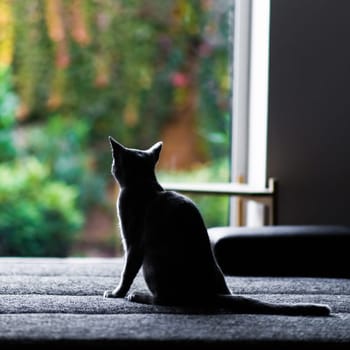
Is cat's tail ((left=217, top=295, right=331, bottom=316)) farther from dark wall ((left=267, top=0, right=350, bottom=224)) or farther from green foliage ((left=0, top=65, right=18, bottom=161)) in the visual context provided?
green foliage ((left=0, top=65, right=18, bottom=161))

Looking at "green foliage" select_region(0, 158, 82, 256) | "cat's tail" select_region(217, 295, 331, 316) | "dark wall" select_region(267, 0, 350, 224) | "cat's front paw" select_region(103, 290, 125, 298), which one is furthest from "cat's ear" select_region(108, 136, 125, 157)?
"green foliage" select_region(0, 158, 82, 256)

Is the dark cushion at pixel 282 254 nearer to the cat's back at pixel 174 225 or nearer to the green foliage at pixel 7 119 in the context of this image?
the cat's back at pixel 174 225

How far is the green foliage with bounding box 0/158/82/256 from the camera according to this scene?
2.76 m

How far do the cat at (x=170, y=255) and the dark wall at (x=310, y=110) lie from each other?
102cm

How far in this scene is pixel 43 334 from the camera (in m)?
1.26

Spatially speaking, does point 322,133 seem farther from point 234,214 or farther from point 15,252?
point 15,252

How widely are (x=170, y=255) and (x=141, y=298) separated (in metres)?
0.14

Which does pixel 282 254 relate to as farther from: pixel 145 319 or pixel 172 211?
pixel 145 319

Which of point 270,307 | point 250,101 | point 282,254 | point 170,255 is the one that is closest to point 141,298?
point 170,255

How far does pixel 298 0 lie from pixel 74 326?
64.8 inches

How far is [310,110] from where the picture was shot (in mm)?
2582

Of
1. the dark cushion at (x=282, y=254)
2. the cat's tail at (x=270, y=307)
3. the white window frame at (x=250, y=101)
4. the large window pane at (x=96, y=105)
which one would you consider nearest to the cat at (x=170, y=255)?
the cat's tail at (x=270, y=307)

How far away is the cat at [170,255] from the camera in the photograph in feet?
5.00
